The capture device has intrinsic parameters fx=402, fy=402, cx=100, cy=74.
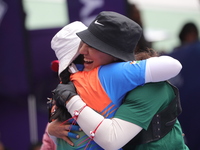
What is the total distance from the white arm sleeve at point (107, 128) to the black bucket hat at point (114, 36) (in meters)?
0.24

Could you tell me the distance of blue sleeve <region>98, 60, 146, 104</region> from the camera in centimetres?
148

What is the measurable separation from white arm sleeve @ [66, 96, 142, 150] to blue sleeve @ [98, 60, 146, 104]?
93mm

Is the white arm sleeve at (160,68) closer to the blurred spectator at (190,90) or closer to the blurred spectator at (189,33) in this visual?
the blurred spectator at (190,90)

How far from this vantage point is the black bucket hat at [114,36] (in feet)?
5.04

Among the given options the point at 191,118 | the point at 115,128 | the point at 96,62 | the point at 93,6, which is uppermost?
the point at 96,62

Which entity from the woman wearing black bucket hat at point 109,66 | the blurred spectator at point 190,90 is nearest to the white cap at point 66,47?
the woman wearing black bucket hat at point 109,66

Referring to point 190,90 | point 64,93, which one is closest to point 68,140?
point 64,93

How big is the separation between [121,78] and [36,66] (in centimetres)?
260

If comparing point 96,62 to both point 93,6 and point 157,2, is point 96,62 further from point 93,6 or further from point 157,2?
point 157,2

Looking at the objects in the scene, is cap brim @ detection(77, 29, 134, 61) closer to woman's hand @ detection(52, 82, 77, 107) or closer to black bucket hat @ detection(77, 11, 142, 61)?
black bucket hat @ detection(77, 11, 142, 61)

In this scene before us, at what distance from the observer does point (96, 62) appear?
1606 millimetres

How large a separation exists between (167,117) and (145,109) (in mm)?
135

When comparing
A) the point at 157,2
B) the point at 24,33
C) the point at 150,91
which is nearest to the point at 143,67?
the point at 150,91

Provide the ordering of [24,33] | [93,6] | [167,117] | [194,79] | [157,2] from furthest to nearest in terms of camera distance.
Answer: [157,2] → [24,33] → [93,6] → [194,79] → [167,117]
